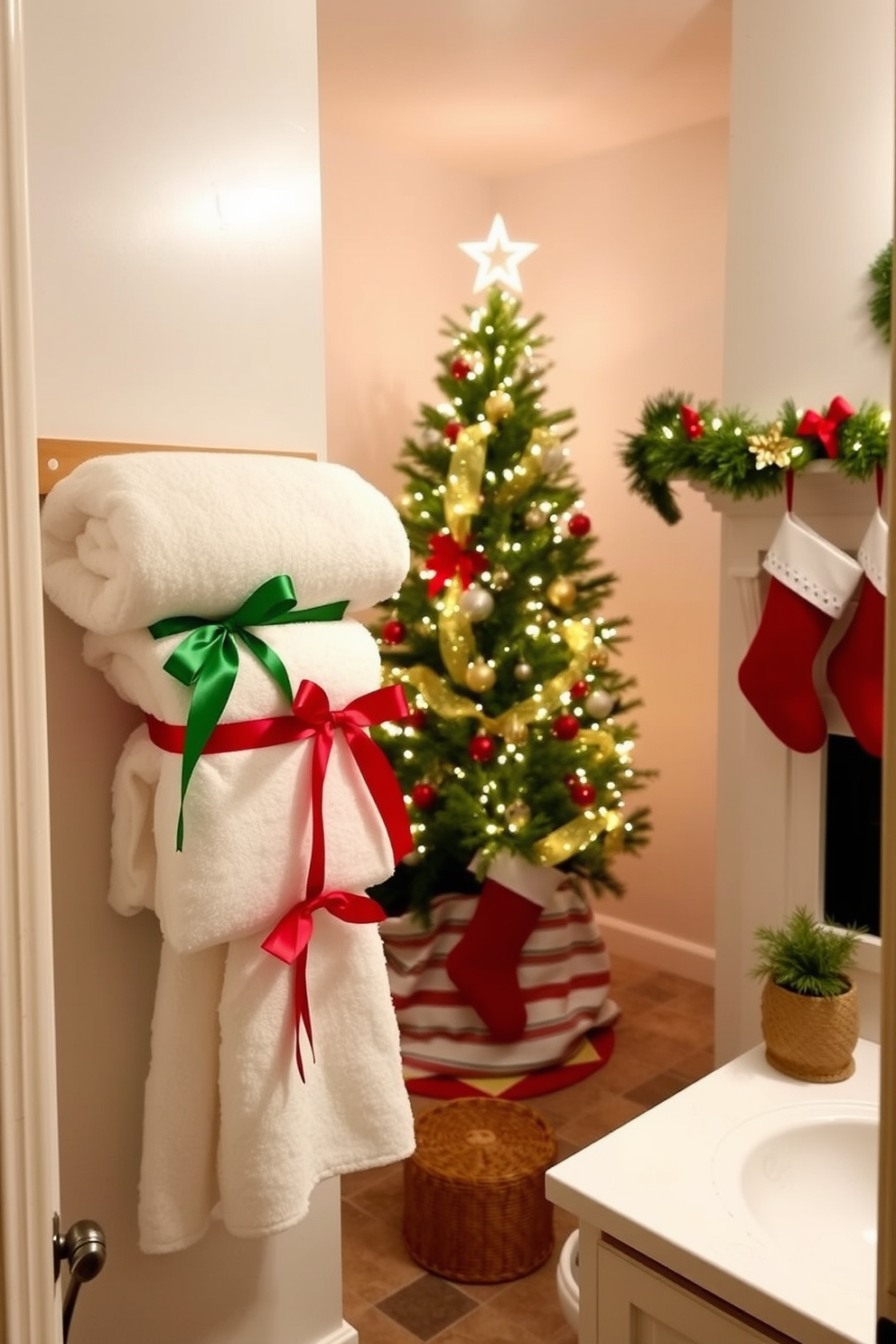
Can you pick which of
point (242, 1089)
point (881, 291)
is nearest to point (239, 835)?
point (242, 1089)

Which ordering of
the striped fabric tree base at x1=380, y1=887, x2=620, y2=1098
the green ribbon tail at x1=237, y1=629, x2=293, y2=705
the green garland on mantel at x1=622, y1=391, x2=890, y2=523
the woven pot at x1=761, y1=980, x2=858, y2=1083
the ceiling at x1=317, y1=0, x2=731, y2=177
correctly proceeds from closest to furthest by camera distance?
1. the green ribbon tail at x1=237, y1=629, x2=293, y2=705
2. the woven pot at x1=761, y1=980, x2=858, y2=1083
3. the green garland on mantel at x1=622, y1=391, x2=890, y2=523
4. the ceiling at x1=317, y1=0, x2=731, y2=177
5. the striped fabric tree base at x1=380, y1=887, x2=620, y2=1098

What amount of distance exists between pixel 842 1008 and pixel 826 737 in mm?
500

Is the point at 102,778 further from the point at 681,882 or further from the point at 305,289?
the point at 681,882

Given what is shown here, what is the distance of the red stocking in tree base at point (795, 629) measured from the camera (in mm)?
1906

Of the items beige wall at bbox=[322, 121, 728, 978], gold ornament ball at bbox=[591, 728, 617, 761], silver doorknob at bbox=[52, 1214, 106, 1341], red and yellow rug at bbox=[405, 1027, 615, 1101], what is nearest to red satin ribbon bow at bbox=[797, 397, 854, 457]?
gold ornament ball at bbox=[591, 728, 617, 761]

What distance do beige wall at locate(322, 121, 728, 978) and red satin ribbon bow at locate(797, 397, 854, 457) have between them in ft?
4.55

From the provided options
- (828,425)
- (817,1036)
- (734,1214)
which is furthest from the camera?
(828,425)

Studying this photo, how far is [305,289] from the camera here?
4.82ft

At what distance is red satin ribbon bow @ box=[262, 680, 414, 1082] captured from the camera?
4.09ft

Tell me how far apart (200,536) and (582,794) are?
174 cm

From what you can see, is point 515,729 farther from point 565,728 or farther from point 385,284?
point 385,284

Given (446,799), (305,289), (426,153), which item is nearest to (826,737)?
(446,799)

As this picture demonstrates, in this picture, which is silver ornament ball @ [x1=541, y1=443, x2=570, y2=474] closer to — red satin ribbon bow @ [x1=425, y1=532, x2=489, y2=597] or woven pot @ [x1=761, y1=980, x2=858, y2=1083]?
red satin ribbon bow @ [x1=425, y1=532, x2=489, y2=597]

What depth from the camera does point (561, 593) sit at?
9.31 feet
